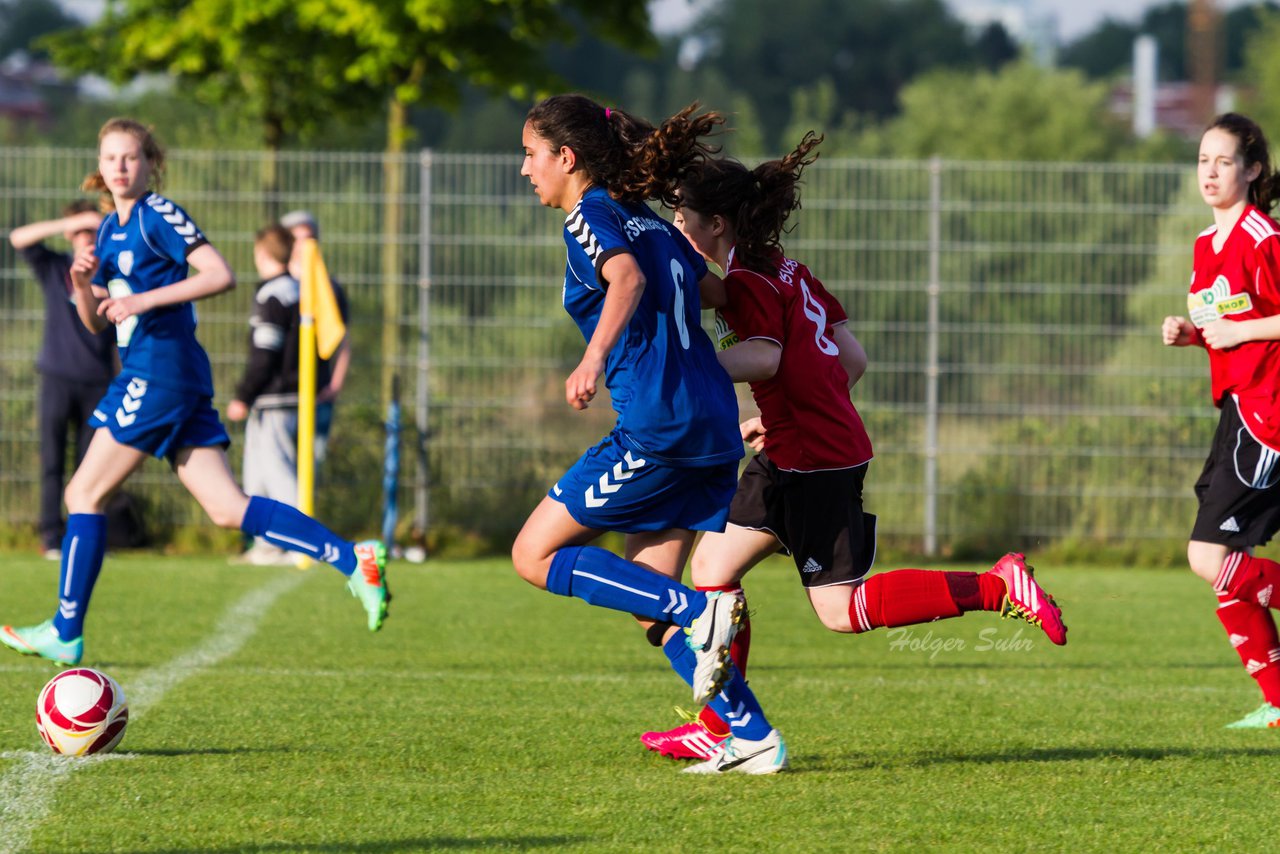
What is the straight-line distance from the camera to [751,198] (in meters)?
4.90

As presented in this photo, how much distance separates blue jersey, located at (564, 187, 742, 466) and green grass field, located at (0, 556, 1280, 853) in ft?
3.12

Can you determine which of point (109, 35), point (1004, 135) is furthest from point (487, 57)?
point (1004, 135)

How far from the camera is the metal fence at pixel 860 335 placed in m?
11.5

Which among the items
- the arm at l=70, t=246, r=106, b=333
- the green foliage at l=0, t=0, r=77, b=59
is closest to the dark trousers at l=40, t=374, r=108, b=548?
the arm at l=70, t=246, r=106, b=333

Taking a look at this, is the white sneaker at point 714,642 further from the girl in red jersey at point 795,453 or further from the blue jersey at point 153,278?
the blue jersey at point 153,278

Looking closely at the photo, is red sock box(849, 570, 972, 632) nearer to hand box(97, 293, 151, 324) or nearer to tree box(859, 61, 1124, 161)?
hand box(97, 293, 151, 324)

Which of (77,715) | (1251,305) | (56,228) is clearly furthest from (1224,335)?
(56,228)

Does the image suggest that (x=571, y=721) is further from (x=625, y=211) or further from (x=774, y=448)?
(x=625, y=211)

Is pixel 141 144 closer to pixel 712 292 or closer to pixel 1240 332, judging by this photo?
pixel 712 292

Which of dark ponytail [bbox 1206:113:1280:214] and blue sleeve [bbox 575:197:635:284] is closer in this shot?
blue sleeve [bbox 575:197:635:284]

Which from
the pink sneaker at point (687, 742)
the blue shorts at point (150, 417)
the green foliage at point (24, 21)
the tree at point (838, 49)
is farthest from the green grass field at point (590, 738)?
the green foliage at point (24, 21)

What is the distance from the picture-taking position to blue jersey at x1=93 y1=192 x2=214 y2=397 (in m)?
6.04

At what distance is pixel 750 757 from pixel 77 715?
1.92 m

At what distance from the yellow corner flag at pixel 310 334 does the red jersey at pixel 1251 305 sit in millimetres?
5992
